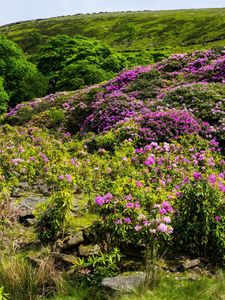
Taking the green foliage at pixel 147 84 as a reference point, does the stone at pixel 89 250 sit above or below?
below

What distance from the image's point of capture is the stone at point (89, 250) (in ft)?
24.3

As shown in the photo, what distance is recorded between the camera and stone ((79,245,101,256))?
740 centimetres

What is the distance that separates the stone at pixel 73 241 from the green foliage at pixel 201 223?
189cm

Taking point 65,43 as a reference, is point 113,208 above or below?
below

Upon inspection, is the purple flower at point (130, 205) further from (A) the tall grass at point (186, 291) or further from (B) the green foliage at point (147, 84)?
(B) the green foliage at point (147, 84)

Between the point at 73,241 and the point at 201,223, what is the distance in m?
2.52

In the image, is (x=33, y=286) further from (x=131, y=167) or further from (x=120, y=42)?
(x=120, y=42)

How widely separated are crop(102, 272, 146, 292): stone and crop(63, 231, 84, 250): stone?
129cm

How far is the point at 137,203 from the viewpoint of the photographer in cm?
780

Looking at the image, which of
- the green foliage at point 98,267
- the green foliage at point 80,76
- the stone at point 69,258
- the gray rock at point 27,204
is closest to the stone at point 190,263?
the green foliage at point 98,267

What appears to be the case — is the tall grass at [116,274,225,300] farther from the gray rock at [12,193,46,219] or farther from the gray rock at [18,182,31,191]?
the gray rock at [18,182,31,191]

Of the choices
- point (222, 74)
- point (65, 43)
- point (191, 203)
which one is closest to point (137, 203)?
point (191, 203)

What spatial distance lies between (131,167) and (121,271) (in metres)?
4.74

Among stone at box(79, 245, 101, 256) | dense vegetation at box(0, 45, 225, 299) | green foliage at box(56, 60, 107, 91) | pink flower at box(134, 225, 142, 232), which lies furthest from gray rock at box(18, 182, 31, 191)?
green foliage at box(56, 60, 107, 91)
